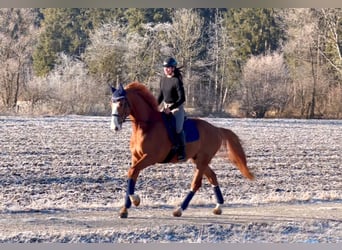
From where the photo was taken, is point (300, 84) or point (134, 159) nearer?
point (134, 159)

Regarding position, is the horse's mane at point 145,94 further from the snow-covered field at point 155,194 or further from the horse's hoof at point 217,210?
the horse's hoof at point 217,210

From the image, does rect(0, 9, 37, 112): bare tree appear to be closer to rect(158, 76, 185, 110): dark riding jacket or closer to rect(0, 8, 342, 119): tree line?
rect(0, 8, 342, 119): tree line

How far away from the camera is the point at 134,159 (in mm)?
9258

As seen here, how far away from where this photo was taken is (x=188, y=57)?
34500 mm

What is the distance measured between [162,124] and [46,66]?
1120 inches

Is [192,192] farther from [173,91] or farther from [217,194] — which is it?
[173,91]

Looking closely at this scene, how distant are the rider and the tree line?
2169cm

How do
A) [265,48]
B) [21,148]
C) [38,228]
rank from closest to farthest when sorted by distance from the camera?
[38,228], [21,148], [265,48]

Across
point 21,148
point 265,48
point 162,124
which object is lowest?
point 21,148

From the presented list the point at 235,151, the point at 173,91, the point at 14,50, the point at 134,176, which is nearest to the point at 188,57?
the point at 14,50

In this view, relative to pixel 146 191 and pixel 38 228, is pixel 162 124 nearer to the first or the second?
pixel 38 228

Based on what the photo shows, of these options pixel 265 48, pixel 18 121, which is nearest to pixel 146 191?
pixel 18 121

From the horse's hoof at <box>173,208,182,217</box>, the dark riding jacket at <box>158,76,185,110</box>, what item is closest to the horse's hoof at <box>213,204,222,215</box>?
the horse's hoof at <box>173,208,182,217</box>

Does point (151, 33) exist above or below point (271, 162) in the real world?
above
